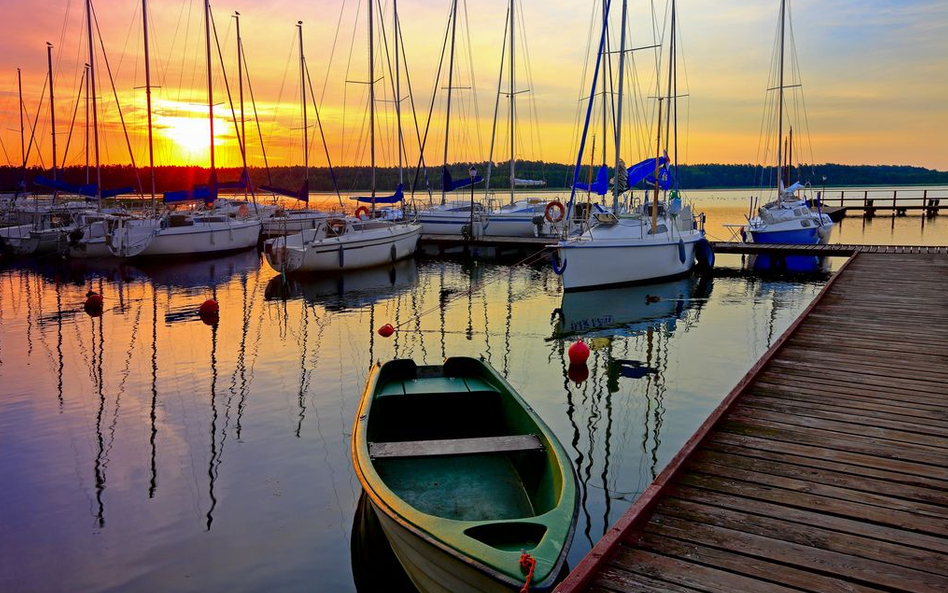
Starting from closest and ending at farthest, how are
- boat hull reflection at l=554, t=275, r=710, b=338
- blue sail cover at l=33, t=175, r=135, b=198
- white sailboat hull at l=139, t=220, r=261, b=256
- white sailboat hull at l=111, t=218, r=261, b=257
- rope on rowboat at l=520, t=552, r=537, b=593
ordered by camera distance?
1. rope on rowboat at l=520, t=552, r=537, b=593
2. boat hull reflection at l=554, t=275, r=710, b=338
3. white sailboat hull at l=111, t=218, r=261, b=257
4. white sailboat hull at l=139, t=220, r=261, b=256
5. blue sail cover at l=33, t=175, r=135, b=198

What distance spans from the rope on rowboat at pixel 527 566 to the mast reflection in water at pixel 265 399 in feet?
8.02

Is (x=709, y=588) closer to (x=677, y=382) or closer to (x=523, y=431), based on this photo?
(x=523, y=431)

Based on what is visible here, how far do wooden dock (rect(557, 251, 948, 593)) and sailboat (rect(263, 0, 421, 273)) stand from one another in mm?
19074

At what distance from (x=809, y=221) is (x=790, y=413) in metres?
26.0

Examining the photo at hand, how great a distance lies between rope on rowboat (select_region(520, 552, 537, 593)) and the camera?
13.1 ft

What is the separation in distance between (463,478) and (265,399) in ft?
17.9

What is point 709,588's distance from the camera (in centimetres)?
404

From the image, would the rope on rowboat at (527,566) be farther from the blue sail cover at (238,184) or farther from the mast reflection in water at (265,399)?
the blue sail cover at (238,184)

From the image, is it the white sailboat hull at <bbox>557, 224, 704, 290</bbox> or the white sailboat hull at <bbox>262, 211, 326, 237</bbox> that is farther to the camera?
the white sailboat hull at <bbox>262, 211, 326, 237</bbox>

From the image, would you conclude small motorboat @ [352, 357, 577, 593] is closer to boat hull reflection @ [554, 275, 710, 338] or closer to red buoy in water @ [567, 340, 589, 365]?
red buoy in water @ [567, 340, 589, 365]

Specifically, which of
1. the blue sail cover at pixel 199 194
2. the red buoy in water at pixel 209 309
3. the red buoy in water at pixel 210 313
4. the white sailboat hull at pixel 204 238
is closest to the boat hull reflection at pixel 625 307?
the red buoy in water at pixel 210 313

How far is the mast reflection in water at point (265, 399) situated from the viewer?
21.8 ft

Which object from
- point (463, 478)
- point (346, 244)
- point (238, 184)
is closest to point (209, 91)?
point (238, 184)

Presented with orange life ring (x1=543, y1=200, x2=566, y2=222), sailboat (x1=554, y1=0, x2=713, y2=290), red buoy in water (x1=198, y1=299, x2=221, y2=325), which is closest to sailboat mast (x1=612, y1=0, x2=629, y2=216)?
sailboat (x1=554, y1=0, x2=713, y2=290)
